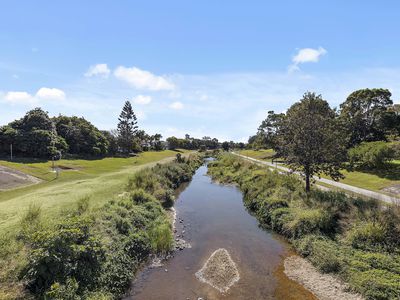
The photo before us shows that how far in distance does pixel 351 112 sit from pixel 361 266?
4859 centimetres

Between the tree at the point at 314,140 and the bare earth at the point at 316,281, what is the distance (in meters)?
10.9

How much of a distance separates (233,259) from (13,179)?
1240 inches

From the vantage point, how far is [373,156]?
3497cm

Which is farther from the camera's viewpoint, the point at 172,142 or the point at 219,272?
the point at 172,142

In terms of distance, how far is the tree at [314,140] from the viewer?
23.2m

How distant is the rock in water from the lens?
13344 millimetres

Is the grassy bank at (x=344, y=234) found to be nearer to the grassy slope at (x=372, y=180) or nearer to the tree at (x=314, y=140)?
the tree at (x=314, y=140)

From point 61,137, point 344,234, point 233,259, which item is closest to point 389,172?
point 344,234

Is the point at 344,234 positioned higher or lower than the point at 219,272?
higher

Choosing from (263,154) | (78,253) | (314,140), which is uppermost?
(314,140)

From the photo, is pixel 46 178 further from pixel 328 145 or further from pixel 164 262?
pixel 328 145

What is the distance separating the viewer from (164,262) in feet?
51.0

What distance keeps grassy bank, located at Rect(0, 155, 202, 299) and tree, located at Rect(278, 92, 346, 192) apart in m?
14.5

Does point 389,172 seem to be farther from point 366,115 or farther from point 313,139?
point 366,115
